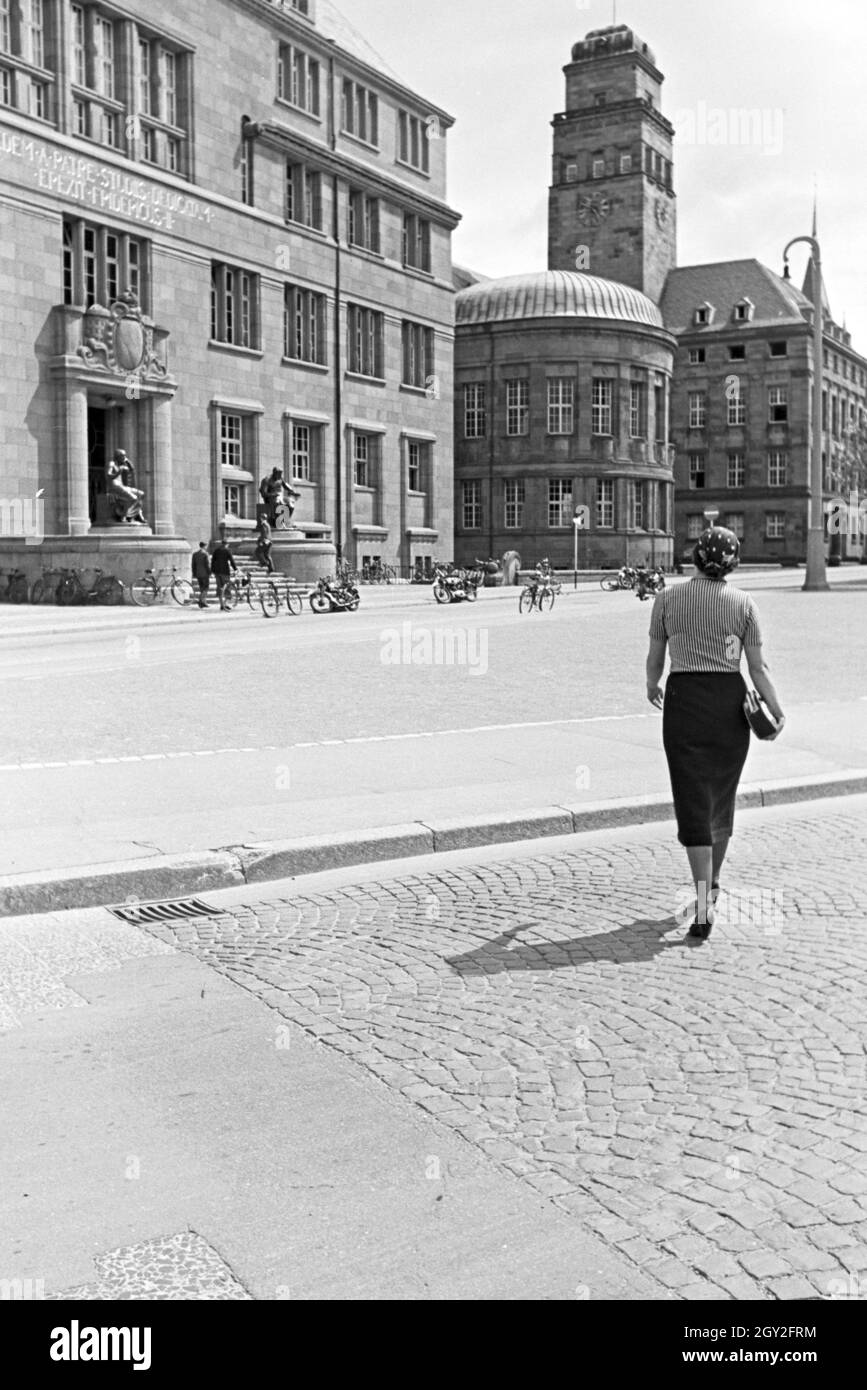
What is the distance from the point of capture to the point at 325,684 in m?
16.9

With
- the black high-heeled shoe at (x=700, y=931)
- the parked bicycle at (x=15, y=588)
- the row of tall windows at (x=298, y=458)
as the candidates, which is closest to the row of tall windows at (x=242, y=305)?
the row of tall windows at (x=298, y=458)

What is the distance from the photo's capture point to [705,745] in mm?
6488

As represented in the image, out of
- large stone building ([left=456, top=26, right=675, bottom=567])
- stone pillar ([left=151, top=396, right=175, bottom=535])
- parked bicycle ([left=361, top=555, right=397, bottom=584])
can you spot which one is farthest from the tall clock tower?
stone pillar ([left=151, top=396, right=175, bottom=535])

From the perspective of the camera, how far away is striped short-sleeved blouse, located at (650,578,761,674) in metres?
6.52

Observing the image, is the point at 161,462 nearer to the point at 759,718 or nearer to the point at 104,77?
the point at 104,77

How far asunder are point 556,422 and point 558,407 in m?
0.87

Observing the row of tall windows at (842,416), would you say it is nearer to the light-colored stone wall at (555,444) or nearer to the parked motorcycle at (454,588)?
the light-colored stone wall at (555,444)

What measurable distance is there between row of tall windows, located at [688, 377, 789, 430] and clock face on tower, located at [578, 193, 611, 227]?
1502cm

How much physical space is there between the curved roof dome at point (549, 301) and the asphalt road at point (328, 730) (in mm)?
58135

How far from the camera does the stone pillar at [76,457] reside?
42125mm

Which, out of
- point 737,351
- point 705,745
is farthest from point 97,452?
point 737,351
